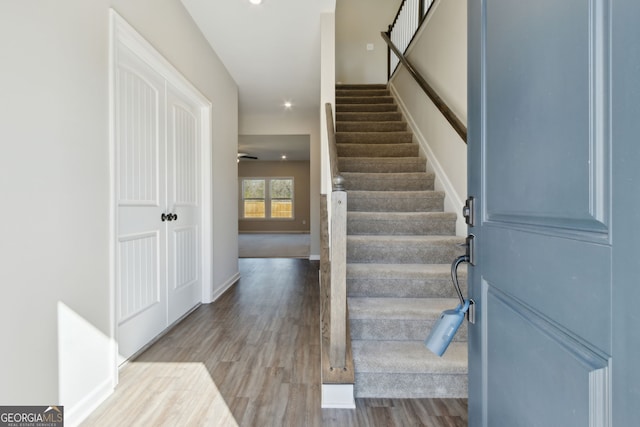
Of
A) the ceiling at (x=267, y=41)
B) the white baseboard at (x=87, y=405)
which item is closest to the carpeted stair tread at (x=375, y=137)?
the ceiling at (x=267, y=41)

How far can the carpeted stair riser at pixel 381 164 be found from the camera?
133 inches

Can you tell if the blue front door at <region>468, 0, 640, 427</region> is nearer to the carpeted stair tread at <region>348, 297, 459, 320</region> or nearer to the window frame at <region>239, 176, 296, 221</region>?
the carpeted stair tread at <region>348, 297, 459, 320</region>

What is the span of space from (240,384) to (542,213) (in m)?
1.82

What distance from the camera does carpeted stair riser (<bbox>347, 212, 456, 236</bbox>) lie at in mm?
2760

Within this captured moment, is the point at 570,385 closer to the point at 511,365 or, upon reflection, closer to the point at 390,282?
the point at 511,365

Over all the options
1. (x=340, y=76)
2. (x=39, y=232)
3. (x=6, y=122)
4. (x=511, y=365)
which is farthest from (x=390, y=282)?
(x=340, y=76)

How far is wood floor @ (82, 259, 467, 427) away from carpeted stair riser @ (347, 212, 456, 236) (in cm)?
94

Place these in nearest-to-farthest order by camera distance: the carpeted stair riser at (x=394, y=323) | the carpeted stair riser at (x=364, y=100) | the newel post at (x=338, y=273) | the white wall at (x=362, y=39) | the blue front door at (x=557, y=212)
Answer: the blue front door at (x=557, y=212) < the newel post at (x=338, y=273) < the carpeted stair riser at (x=394, y=323) < the carpeted stair riser at (x=364, y=100) < the white wall at (x=362, y=39)

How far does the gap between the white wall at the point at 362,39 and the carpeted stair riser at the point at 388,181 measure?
11.4 feet

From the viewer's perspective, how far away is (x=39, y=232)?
130cm

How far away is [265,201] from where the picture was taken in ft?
39.8

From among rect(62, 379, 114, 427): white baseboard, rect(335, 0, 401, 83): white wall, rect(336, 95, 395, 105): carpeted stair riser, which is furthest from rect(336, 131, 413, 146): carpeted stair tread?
rect(62, 379, 114, 427): white baseboard

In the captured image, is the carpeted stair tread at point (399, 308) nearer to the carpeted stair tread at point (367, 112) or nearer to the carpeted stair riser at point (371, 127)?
the carpeted stair riser at point (371, 127)

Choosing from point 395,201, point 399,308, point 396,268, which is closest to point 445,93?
point 395,201
